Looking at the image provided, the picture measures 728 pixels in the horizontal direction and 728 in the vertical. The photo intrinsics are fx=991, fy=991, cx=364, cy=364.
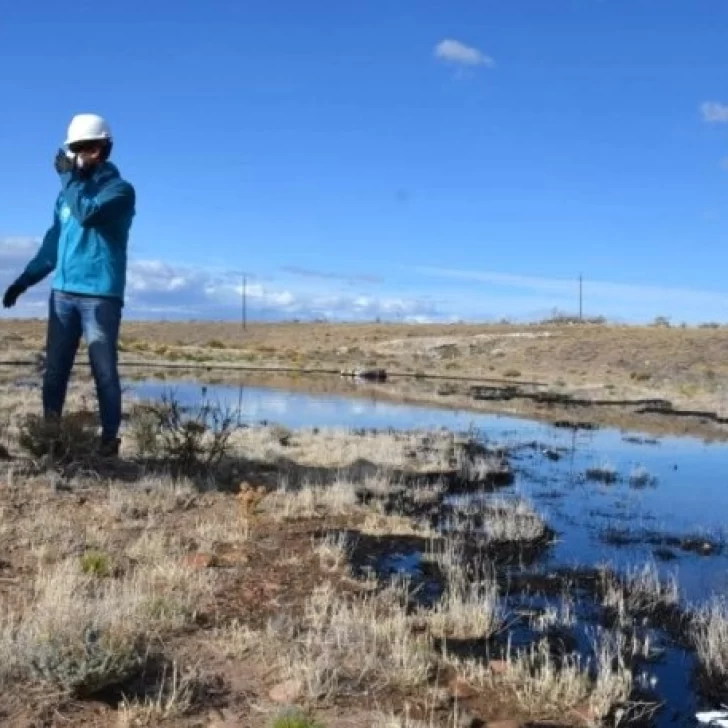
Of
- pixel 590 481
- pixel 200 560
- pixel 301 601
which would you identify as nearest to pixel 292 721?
pixel 301 601

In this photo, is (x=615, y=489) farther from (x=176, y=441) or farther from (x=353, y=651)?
(x=353, y=651)

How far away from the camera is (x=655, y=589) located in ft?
21.5

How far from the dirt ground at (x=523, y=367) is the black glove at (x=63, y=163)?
16.6 meters

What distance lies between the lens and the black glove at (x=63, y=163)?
7.63m

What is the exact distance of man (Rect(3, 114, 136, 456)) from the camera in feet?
25.0

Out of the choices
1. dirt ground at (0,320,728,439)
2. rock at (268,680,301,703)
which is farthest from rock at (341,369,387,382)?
rock at (268,680,301,703)

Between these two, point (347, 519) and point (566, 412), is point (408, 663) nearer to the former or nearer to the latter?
point (347, 519)

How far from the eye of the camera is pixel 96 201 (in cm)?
753

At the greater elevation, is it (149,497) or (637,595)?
(149,497)

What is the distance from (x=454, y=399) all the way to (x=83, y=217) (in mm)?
23072

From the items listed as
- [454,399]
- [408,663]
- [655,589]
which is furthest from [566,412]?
[408,663]

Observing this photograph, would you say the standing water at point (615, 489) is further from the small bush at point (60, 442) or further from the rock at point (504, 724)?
the small bush at point (60, 442)

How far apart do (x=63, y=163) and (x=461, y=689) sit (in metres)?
5.24

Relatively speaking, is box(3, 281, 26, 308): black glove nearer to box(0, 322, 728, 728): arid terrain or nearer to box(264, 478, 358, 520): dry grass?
box(0, 322, 728, 728): arid terrain
